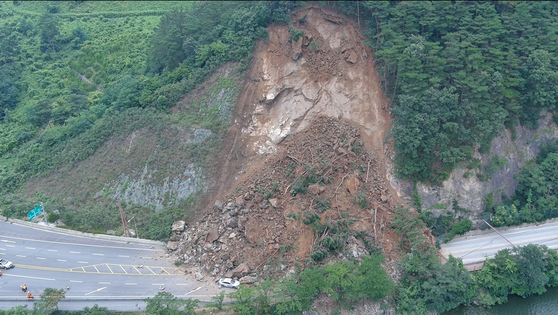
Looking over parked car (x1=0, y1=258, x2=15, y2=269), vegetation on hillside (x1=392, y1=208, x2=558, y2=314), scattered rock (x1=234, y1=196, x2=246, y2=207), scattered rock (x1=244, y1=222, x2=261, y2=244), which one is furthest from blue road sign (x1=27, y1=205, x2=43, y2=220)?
vegetation on hillside (x1=392, y1=208, x2=558, y2=314)

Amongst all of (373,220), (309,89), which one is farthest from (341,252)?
(309,89)

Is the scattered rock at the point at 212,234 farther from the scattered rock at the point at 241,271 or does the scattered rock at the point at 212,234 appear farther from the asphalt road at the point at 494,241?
the asphalt road at the point at 494,241

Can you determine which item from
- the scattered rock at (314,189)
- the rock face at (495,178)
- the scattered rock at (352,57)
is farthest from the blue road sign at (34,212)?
the rock face at (495,178)

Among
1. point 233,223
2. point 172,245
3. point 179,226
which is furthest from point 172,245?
point 233,223

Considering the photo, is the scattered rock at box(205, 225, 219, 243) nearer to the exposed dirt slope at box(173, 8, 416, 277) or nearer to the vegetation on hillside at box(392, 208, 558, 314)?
the exposed dirt slope at box(173, 8, 416, 277)

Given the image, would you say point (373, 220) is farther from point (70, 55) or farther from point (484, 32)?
point (70, 55)

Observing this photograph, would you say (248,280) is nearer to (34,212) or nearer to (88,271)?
(88,271)
